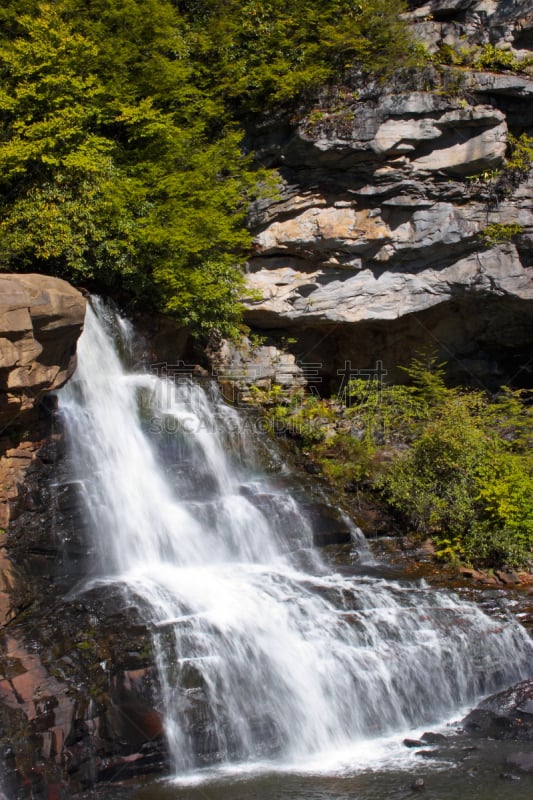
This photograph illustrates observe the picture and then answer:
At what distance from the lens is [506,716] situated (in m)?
7.72

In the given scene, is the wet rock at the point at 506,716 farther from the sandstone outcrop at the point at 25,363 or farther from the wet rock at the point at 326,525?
the sandstone outcrop at the point at 25,363

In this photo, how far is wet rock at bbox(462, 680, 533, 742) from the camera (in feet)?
24.4

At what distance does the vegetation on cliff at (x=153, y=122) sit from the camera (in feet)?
37.5

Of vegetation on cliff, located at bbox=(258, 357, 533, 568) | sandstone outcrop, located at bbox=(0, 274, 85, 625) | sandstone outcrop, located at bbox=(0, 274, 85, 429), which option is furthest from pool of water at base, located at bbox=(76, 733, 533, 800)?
sandstone outcrop, located at bbox=(0, 274, 85, 429)

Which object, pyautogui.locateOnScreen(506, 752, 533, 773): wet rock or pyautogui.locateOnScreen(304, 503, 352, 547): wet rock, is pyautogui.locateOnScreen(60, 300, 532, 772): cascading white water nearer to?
pyautogui.locateOnScreen(304, 503, 352, 547): wet rock

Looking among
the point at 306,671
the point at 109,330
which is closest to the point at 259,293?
the point at 109,330

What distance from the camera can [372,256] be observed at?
14.2 m

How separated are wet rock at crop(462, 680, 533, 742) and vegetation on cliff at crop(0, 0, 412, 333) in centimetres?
804

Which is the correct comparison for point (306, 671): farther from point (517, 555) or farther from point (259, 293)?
point (259, 293)

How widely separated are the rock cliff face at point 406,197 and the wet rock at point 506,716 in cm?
831

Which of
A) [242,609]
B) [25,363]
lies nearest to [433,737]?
[242,609]

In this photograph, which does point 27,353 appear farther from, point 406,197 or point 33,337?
point 406,197

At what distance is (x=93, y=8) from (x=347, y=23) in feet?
16.0

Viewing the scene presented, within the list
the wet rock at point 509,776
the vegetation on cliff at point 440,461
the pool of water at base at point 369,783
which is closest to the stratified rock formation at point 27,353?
the pool of water at base at point 369,783
